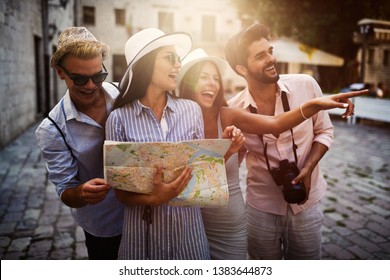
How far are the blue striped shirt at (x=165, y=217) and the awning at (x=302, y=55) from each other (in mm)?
6437

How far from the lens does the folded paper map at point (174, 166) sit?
1.29 m

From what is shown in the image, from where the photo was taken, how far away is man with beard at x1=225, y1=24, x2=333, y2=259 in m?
1.80

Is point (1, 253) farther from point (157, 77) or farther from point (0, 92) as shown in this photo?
point (0, 92)

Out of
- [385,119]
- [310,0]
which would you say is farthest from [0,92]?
[385,119]

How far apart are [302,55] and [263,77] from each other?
7034mm

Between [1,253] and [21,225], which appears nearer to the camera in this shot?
[1,253]

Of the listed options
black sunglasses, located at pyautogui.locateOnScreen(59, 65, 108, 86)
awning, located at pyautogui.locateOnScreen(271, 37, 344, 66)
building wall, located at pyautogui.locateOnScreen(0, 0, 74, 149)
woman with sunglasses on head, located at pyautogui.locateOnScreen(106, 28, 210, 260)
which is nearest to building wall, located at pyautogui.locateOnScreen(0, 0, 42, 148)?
building wall, located at pyautogui.locateOnScreen(0, 0, 74, 149)

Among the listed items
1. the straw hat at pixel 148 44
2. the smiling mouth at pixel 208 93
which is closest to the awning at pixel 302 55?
the smiling mouth at pixel 208 93

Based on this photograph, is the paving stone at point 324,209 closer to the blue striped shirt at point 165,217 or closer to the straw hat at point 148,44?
the blue striped shirt at point 165,217

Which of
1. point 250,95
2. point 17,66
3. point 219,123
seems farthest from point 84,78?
point 17,66

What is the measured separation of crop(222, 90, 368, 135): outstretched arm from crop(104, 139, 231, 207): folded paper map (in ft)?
1.31

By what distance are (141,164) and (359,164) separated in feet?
17.0

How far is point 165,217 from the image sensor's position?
5.04 ft
